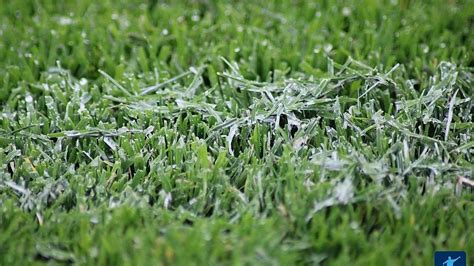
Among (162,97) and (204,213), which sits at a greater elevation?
(162,97)

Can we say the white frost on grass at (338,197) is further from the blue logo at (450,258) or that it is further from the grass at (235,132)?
the blue logo at (450,258)

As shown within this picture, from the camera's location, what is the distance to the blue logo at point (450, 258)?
206 centimetres

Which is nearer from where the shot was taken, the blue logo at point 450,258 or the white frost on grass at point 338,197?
the blue logo at point 450,258

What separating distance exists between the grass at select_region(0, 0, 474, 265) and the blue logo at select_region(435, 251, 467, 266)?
2cm

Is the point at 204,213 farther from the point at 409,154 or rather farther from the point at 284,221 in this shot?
the point at 409,154

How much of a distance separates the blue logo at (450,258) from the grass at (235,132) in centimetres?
2

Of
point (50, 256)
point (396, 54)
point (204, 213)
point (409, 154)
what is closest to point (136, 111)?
point (204, 213)

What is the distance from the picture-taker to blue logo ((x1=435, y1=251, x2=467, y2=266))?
2061 mm

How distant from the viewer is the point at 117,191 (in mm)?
2391

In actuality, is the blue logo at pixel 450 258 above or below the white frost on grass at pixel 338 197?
below

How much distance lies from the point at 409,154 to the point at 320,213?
0.48 meters

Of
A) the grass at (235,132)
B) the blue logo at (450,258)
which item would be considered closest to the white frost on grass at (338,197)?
the grass at (235,132)

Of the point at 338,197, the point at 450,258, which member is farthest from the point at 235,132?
the point at 450,258

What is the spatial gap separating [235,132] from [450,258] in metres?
0.94
